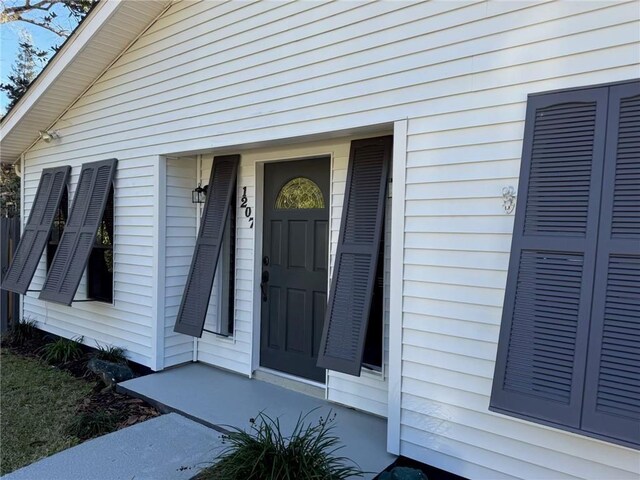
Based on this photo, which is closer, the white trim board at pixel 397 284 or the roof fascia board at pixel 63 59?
the white trim board at pixel 397 284

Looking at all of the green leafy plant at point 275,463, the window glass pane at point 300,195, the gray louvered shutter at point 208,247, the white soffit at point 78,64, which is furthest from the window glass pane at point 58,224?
the green leafy plant at point 275,463

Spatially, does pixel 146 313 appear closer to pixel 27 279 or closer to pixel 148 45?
pixel 27 279

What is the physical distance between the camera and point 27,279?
5.75 metres

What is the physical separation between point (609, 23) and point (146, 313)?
4781 millimetres

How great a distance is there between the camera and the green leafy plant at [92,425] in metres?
3.45

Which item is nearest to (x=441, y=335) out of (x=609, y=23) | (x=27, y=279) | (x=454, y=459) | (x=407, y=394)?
(x=407, y=394)

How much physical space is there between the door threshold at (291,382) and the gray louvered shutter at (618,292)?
7.58 ft

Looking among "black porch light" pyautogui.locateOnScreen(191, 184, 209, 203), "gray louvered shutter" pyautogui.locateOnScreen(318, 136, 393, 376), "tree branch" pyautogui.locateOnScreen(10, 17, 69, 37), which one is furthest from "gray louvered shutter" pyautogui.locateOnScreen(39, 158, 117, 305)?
"tree branch" pyautogui.locateOnScreen(10, 17, 69, 37)

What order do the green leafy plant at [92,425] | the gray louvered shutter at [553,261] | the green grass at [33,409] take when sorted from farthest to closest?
1. the green leafy plant at [92,425]
2. the green grass at [33,409]
3. the gray louvered shutter at [553,261]

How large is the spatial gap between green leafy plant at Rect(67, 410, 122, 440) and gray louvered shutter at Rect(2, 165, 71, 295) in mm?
2976

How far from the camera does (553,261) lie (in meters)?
2.29

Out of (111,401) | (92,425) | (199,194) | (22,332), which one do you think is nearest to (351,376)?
(92,425)

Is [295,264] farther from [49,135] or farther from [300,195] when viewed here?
[49,135]

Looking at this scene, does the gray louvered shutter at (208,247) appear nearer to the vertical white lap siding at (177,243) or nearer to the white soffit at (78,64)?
the vertical white lap siding at (177,243)
